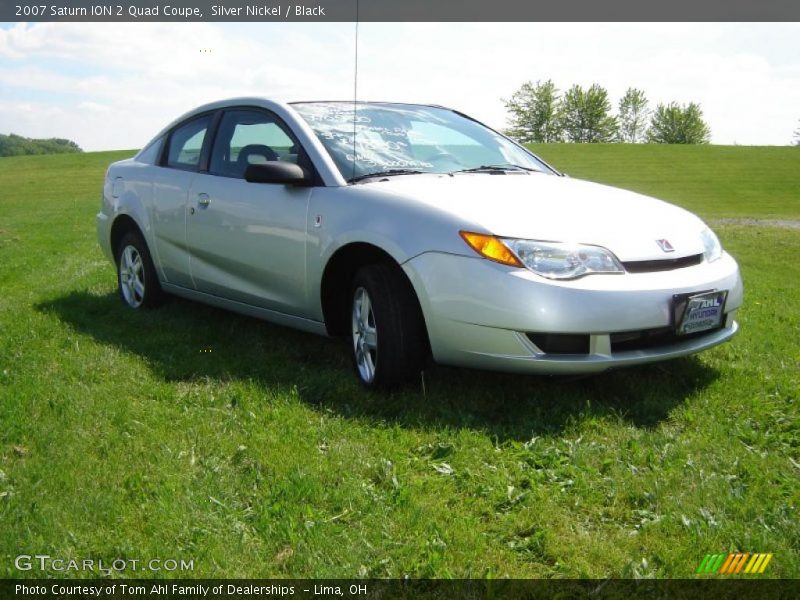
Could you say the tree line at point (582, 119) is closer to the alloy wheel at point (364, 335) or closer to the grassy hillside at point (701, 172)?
the grassy hillside at point (701, 172)

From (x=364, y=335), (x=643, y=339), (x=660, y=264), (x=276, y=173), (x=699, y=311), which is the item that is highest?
(x=276, y=173)

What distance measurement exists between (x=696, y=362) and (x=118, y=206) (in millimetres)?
4727

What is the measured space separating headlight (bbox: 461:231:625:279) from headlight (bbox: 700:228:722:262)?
88cm

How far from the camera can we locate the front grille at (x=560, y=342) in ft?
13.5

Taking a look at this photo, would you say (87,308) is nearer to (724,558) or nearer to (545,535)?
(545,535)

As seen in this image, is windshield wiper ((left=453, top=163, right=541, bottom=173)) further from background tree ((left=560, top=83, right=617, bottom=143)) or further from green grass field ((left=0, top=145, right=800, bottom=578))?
background tree ((left=560, top=83, right=617, bottom=143))

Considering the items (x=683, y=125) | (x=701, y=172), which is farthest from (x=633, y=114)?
(x=701, y=172)

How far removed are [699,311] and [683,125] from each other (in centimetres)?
9114

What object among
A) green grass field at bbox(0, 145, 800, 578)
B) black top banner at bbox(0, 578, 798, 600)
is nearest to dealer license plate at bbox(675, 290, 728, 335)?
green grass field at bbox(0, 145, 800, 578)

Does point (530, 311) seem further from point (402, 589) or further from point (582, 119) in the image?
point (582, 119)

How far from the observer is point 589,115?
87188 millimetres

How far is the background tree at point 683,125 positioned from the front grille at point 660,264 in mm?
90186

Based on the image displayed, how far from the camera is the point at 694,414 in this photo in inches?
167

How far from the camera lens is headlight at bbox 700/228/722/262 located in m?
4.65
